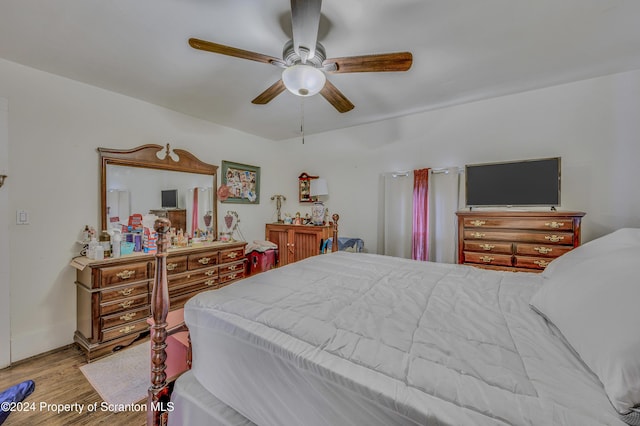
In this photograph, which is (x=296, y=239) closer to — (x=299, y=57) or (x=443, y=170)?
(x=443, y=170)

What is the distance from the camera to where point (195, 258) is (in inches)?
112

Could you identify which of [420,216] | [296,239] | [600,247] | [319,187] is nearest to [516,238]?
[420,216]

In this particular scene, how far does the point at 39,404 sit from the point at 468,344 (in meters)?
2.61

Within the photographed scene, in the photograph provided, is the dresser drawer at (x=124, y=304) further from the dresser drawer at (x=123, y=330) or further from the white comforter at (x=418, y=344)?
the white comforter at (x=418, y=344)

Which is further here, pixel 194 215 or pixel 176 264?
pixel 194 215

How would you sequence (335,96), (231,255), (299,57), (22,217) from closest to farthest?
(299,57), (335,96), (22,217), (231,255)

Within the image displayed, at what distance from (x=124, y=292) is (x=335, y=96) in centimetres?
257

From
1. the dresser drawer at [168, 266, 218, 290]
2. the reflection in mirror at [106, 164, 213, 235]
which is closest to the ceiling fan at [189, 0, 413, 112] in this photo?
the reflection in mirror at [106, 164, 213, 235]

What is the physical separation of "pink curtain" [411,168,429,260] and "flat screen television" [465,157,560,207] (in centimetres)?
52

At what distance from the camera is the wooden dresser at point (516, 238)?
2223 mm

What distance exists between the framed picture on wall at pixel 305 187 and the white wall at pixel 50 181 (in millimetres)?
2370

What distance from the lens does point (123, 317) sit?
7.52 ft

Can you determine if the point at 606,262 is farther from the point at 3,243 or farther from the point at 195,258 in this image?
the point at 3,243

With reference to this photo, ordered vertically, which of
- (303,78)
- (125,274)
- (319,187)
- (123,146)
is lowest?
(125,274)
